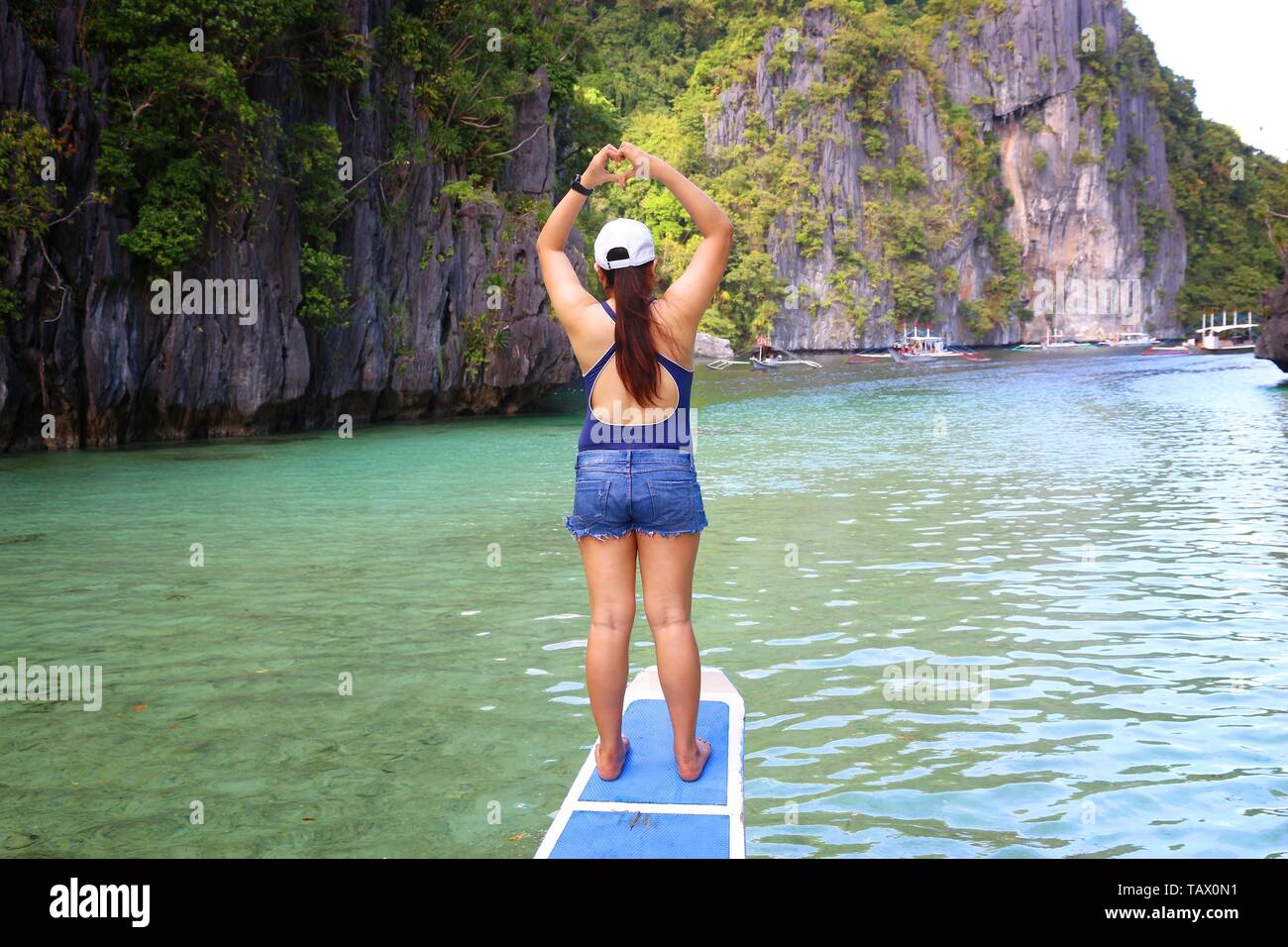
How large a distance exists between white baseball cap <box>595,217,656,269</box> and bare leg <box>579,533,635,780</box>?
103cm

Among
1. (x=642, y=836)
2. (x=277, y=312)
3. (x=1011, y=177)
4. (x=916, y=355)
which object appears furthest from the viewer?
(x=1011, y=177)

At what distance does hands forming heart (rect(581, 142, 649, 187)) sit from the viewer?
A: 4559 millimetres

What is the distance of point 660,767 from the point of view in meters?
4.52

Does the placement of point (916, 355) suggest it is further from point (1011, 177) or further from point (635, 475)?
point (635, 475)

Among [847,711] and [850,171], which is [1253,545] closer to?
[847,711]

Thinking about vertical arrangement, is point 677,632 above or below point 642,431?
below

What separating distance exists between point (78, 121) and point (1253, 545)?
21.1m

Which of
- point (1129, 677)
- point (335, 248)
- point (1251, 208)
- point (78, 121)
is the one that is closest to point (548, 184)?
point (335, 248)

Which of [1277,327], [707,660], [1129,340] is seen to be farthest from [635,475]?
[1129,340]

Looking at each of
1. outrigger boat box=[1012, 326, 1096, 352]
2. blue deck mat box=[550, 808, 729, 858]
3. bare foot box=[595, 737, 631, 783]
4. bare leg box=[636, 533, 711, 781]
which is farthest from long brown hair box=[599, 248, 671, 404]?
outrigger boat box=[1012, 326, 1096, 352]

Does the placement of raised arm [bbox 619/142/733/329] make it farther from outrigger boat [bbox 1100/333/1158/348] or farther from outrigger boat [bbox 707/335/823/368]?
outrigger boat [bbox 1100/333/1158/348]

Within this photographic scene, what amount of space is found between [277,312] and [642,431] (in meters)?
24.0

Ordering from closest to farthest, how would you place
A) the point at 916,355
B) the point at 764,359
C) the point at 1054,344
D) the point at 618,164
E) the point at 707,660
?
the point at 618,164
the point at 707,660
the point at 916,355
the point at 764,359
the point at 1054,344
